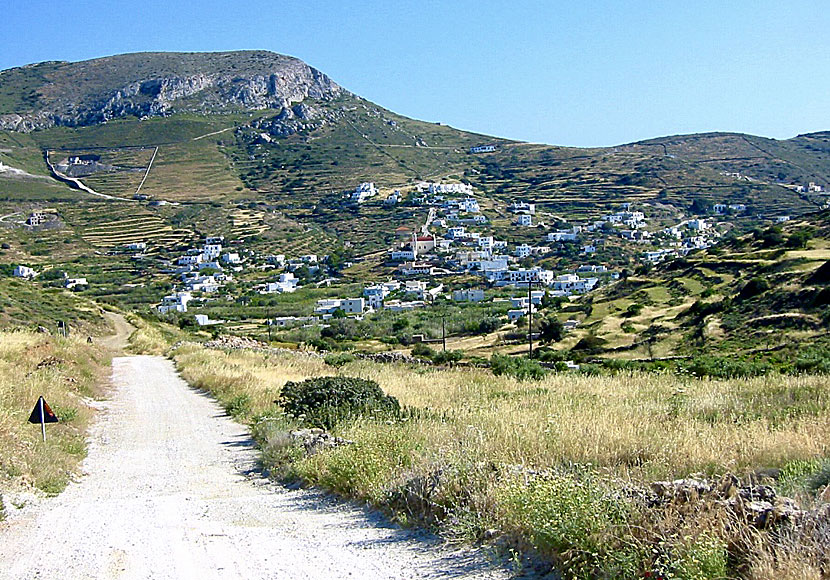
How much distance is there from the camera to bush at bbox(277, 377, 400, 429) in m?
11.0

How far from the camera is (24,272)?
7625 centimetres

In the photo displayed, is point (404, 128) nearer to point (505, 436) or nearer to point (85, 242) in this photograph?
point (85, 242)

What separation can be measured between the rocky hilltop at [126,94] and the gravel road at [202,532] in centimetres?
17173

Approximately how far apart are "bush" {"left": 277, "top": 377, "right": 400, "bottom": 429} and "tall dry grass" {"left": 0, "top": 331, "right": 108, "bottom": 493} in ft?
10.4

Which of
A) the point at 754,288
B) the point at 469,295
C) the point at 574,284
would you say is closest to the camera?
the point at 754,288

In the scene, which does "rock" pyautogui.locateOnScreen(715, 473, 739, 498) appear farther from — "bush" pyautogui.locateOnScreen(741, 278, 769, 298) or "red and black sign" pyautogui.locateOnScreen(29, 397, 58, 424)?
"bush" pyautogui.locateOnScreen(741, 278, 769, 298)

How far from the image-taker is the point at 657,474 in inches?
230

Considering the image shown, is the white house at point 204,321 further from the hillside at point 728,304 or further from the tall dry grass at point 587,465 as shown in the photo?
the tall dry grass at point 587,465

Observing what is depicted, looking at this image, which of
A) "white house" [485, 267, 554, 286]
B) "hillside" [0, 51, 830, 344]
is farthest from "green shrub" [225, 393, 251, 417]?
"white house" [485, 267, 554, 286]

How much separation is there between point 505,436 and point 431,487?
4.48 ft

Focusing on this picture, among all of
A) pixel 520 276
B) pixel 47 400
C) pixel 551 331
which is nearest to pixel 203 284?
pixel 520 276

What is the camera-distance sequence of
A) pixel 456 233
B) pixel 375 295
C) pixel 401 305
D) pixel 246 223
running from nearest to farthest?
1. pixel 401 305
2. pixel 375 295
3. pixel 246 223
4. pixel 456 233

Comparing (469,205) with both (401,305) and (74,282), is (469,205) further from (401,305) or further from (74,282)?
(74,282)

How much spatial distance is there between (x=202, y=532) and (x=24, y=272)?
7934 cm
